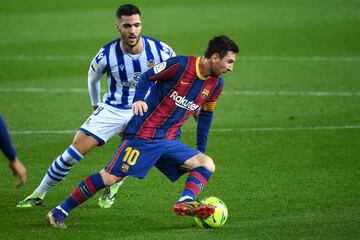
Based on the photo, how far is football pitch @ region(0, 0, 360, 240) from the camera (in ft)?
29.2

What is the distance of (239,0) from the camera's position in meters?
30.2

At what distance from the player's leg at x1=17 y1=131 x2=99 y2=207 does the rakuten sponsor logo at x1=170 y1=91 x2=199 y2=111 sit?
1305mm

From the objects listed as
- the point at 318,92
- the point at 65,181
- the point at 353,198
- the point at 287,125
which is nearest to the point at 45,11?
the point at 318,92

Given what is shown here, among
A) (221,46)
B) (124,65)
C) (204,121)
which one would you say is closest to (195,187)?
(204,121)

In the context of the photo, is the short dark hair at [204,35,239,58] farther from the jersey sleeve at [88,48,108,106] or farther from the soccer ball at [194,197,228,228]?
the jersey sleeve at [88,48,108,106]

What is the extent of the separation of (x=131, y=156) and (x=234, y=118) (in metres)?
6.24

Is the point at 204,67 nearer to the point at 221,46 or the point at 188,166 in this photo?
the point at 221,46

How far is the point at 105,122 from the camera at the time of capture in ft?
31.7

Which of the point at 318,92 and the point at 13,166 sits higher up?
the point at 318,92

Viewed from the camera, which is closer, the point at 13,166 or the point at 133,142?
the point at 13,166

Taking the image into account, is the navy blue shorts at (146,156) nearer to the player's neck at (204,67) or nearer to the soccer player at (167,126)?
the soccer player at (167,126)

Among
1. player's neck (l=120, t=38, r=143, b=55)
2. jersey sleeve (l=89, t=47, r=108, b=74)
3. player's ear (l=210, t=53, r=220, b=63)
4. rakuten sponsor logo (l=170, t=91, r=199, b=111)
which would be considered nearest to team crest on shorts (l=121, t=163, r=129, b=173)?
rakuten sponsor logo (l=170, t=91, r=199, b=111)

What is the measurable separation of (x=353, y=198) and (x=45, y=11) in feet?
64.0

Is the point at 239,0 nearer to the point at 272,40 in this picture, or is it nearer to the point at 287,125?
the point at 272,40
